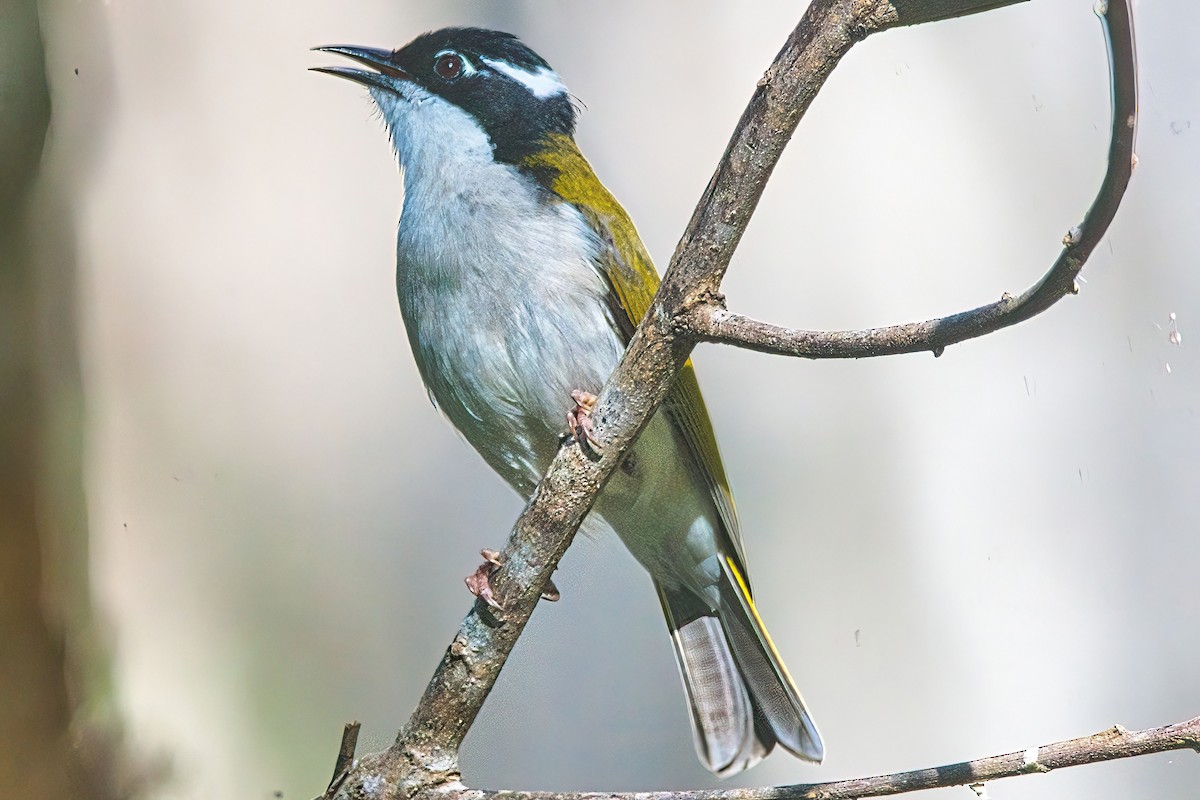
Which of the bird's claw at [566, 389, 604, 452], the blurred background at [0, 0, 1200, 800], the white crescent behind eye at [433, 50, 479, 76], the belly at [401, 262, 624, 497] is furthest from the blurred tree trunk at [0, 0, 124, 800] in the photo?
the bird's claw at [566, 389, 604, 452]

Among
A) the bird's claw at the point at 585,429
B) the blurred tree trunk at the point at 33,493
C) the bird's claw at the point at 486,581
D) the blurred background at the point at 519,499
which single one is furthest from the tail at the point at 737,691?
the blurred tree trunk at the point at 33,493

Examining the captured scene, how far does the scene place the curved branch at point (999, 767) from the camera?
0.95 meters

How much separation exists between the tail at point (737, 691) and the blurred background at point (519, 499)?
39cm

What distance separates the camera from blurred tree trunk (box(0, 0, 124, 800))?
2553 millimetres

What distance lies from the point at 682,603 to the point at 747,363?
0.76 meters

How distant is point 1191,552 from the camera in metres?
2.09

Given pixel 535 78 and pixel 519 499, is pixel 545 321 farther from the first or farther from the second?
pixel 519 499

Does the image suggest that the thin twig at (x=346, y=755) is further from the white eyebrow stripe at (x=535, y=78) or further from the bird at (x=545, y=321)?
the white eyebrow stripe at (x=535, y=78)

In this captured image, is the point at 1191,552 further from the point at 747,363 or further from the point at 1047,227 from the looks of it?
the point at 747,363

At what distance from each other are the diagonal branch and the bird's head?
716mm

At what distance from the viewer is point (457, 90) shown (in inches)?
71.6

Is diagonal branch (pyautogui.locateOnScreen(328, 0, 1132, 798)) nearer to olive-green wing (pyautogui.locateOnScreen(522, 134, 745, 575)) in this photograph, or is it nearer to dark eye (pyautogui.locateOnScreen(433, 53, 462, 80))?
olive-green wing (pyautogui.locateOnScreen(522, 134, 745, 575))

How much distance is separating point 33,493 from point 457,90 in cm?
167

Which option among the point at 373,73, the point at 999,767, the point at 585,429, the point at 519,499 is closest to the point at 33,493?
the point at 519,499
